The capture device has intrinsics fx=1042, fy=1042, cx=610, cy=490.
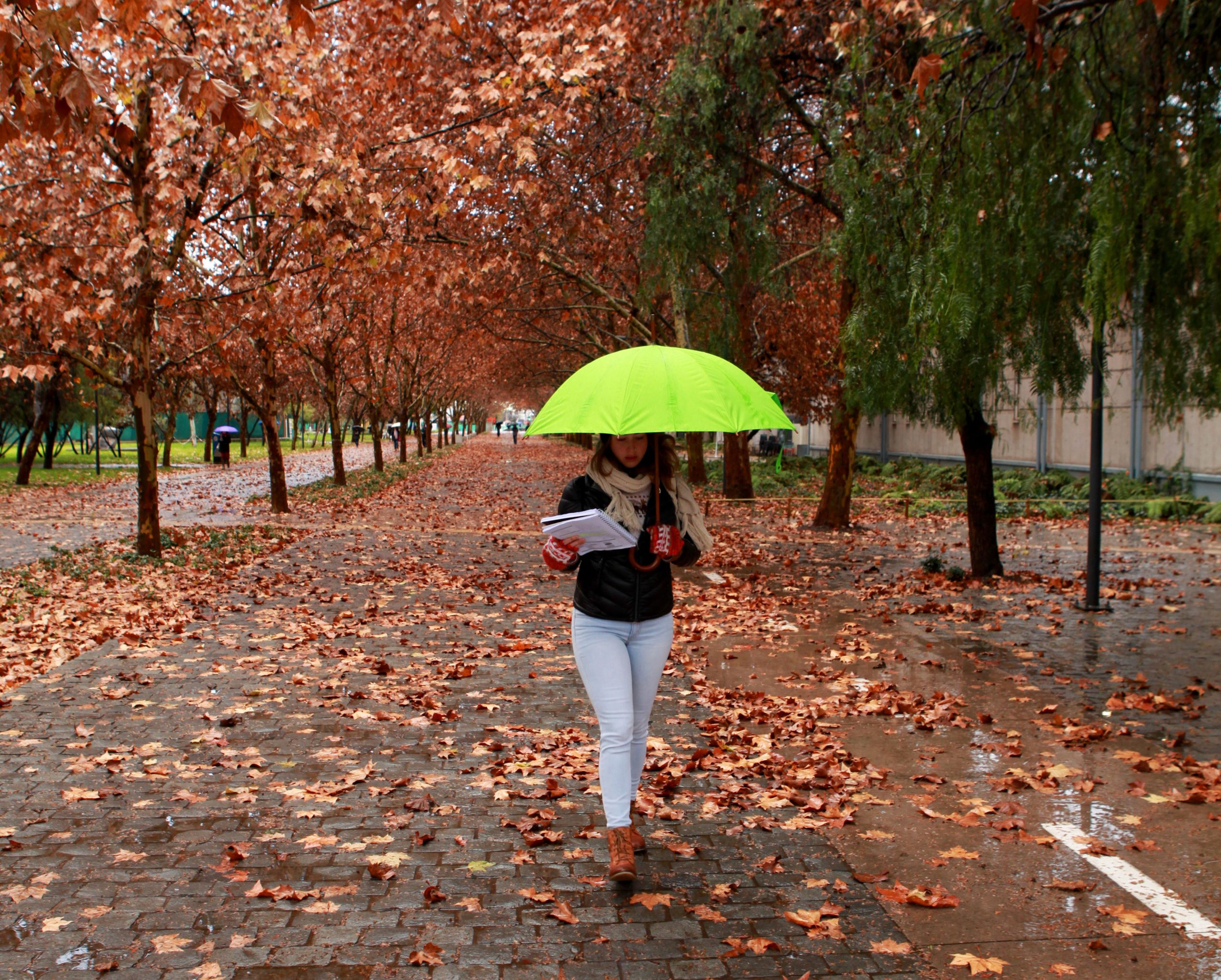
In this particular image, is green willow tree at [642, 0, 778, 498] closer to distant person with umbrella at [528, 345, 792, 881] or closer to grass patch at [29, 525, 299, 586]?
grass patch at [29, 525, 299, 586]

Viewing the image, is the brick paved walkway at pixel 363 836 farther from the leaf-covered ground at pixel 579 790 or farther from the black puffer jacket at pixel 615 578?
the black puffer jacket at pixel 615 578

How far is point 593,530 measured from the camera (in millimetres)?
4152

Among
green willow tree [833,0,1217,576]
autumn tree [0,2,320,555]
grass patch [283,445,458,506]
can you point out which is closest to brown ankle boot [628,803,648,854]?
green willow tree [833,0,1217,576]

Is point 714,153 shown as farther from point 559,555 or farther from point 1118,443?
point 1118,443

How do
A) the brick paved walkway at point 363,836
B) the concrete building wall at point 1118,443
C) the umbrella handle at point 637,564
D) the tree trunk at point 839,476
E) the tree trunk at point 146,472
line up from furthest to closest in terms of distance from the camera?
1. the concrete building wall at point 1118,443
2. the tree trunk at point 839,476
3. the tree trunk at point 146,472
4. the umbrella handle at point 637,564
5. the brick paved walkway at point 363,836

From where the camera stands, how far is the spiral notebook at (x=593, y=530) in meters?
4.11

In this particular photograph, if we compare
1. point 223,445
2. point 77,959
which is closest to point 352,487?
point 223,445

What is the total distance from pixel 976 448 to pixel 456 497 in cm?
1725

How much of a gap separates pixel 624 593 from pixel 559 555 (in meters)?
0.31

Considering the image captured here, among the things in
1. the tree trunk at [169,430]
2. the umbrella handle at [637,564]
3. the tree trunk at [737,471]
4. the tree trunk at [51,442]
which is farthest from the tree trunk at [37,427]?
the umbrella handle at [637,564]

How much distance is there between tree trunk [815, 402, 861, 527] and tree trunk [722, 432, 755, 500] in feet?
15.5

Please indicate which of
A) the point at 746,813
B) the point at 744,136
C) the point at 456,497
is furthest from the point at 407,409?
the point at 746,813

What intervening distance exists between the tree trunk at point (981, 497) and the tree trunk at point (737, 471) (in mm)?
10758

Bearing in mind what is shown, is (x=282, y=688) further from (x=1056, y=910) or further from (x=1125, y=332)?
(x=1125, y=332)
